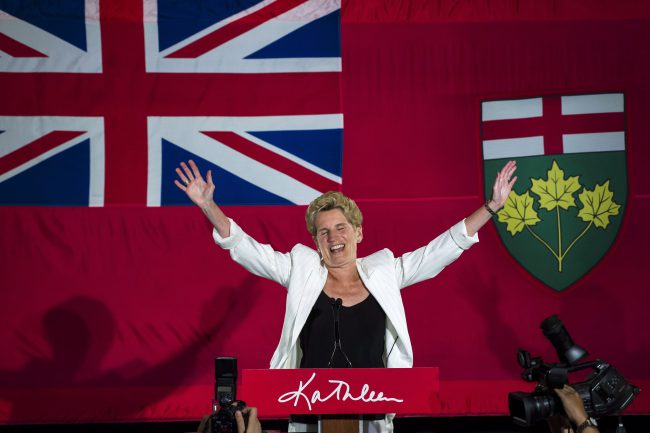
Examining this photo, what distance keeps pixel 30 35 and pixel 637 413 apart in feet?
12.0

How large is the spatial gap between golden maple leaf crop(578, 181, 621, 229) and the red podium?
2509mm

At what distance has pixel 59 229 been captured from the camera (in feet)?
13.6

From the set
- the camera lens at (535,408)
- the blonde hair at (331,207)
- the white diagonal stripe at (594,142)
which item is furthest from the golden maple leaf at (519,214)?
the camera lens at (535,408)

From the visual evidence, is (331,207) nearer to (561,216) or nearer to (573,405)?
(573,405)

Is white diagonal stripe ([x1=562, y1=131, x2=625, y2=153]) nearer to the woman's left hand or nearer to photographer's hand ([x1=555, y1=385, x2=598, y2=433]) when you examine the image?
the woman's left hand

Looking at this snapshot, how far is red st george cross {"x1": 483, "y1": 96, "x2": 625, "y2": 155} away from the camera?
4.18m

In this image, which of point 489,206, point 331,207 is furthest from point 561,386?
point 331,207

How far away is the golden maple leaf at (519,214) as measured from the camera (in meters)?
4.14

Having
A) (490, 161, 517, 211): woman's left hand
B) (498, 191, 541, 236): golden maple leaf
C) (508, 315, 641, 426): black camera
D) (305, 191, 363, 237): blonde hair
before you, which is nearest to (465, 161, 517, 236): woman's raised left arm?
(490, 161, 517, 211): woman's left hand

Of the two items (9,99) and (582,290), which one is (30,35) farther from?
(582,290)

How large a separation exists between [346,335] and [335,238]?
35 centimetres

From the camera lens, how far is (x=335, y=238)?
8.81 ft

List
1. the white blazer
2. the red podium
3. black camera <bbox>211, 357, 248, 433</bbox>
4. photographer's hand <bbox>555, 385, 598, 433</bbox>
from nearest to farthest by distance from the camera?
1. the red podium
2. photographer's hand <bbox>555, 385, 598, 433</bbox>
3. black camera <bbox>211, 357, 248, 433</bbox>
4. the white blazer

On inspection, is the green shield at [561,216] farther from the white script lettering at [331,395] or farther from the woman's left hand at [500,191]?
the white script lettering at [331,395]
